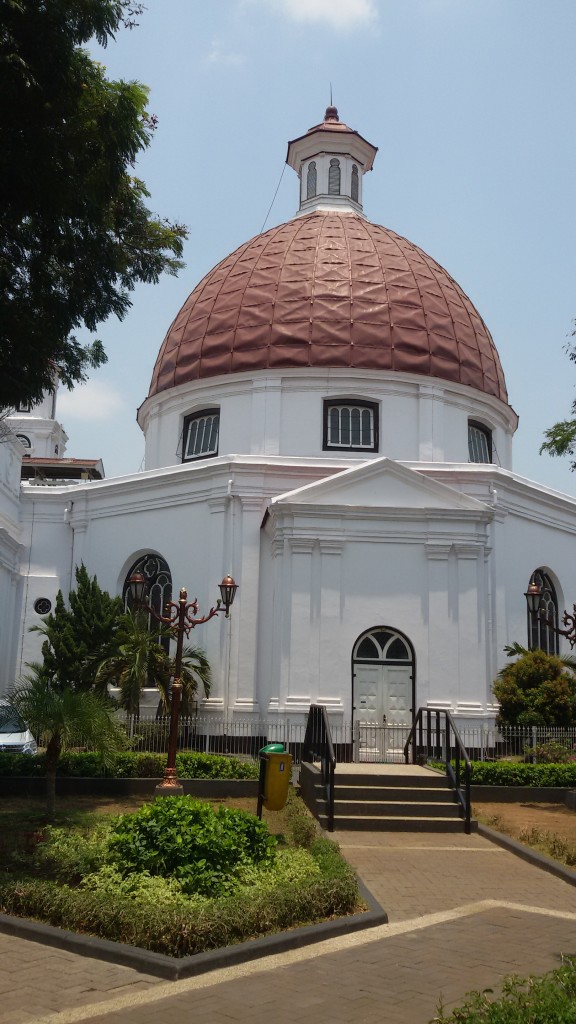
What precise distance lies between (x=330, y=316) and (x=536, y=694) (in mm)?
11581

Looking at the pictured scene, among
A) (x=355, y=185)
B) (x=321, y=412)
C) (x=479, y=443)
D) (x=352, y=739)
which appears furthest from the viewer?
(x=355, y=185)

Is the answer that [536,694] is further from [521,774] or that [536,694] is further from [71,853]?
[71,853]

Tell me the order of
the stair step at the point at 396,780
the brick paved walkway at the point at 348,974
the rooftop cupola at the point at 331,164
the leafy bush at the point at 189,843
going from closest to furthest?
the brick paved walkway at the point at 348,974 < the leafy bush at the point at 189,843 < the stair step at the point at 396,780 < the rooftop cupola at the point at 331,164

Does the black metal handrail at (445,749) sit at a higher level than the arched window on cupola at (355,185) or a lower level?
lower

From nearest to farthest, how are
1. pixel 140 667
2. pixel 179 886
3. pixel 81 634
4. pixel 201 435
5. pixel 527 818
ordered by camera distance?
pixel 179 886 → pixel 527 818 → pixel 140 667 → pixel 81 634 → pixel 201 435

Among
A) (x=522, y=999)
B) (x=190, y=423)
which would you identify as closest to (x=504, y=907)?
(x=522, y=999)

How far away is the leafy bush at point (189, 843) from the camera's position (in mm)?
8195

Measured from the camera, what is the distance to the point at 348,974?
6.62 meters

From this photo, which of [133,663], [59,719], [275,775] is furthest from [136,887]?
[133,663]

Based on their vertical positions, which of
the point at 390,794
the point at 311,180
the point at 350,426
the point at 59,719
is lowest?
the point at 390,794

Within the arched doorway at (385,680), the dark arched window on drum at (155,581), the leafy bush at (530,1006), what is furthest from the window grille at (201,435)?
the leafy bush at (530,1006)

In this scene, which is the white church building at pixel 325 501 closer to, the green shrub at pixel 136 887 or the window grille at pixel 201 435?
the window grille at pixel 201 435

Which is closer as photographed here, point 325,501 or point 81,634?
point 325,501

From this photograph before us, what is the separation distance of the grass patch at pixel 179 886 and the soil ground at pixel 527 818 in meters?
4.94
